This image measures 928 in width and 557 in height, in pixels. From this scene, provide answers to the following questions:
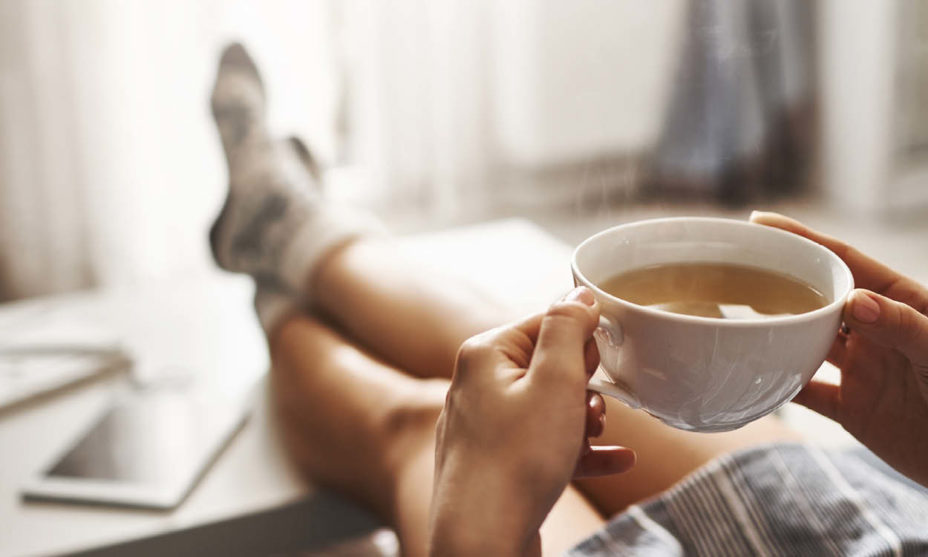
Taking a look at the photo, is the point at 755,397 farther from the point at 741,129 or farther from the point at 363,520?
the point at 741,129

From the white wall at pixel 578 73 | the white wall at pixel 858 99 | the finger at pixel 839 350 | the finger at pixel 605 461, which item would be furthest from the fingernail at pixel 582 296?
the white wall at pixel 858 99

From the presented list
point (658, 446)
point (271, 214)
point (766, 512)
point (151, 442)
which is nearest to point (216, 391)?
point (151, 442)

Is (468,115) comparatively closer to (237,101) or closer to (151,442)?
(237,101)

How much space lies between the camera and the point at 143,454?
0.94m

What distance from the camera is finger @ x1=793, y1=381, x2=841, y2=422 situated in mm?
619

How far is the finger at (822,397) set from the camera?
619 millimetres

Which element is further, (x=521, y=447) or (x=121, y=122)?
(x=121, y=122)

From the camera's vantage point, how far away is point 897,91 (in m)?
2.37

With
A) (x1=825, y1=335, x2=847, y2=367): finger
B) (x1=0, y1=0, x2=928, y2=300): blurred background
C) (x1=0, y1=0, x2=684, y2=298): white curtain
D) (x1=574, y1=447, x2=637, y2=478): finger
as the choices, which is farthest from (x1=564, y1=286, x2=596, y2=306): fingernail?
(x1=0, y1=0, x2=928, y2=300): blurred background

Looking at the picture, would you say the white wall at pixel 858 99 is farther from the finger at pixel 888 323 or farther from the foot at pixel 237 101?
the finger at pixel 888 323

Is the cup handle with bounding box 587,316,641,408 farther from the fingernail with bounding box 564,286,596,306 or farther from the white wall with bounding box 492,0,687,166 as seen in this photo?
the white wall with bounding box 492,0,687,166

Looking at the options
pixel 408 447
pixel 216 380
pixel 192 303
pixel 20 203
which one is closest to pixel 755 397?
pixel 408 447

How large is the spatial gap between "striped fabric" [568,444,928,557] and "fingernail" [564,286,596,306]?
0.27 meters

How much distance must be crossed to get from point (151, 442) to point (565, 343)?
65 centimetres
